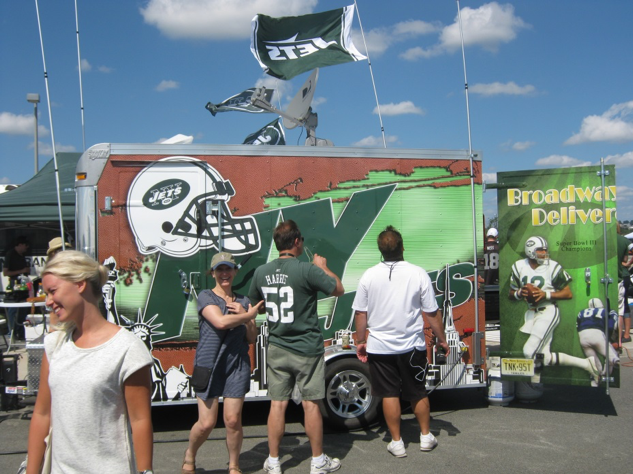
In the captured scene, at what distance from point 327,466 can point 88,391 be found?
2.88m

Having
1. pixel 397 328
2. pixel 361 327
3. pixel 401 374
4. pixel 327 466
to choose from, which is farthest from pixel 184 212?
pixel 327 466

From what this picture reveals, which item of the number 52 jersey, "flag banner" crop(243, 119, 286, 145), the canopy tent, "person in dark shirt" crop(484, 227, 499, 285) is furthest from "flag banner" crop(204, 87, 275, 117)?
the number 52 jersey

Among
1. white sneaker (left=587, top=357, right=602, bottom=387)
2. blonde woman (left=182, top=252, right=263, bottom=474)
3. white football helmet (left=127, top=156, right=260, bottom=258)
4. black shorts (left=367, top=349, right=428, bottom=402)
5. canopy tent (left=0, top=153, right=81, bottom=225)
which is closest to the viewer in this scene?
blonde woman (left=182, top=252, right=263, bottom=474)

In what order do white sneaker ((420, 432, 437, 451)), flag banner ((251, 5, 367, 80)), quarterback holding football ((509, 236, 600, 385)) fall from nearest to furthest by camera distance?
white sneaker ((420, 432, 437, 451)) < quarterback holding football ((509, 236, 600, 385)) < flag banner ((251, 5, 367, 80))

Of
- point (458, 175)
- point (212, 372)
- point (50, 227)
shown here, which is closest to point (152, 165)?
point (212, 372)

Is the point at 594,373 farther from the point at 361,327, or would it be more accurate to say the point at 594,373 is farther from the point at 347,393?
the point at 361,327

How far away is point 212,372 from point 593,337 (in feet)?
13.0

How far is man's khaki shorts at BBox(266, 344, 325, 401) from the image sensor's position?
15.4 feet

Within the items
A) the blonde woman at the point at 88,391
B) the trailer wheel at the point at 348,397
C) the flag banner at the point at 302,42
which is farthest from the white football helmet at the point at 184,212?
the blonde woman at the point at 88,391

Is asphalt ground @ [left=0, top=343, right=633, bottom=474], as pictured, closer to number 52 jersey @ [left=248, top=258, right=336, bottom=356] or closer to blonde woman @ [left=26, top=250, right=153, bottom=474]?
number 52 jersey @ [left=248, top=258, right=336, bottom=356]

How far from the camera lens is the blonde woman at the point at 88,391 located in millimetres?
2379

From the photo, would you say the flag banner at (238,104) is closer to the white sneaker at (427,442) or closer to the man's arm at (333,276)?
the man's arm at (333,276)

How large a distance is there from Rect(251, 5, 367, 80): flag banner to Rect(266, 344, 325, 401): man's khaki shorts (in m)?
4.88

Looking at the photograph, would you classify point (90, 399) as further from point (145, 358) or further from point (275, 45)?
point (275, 45)
